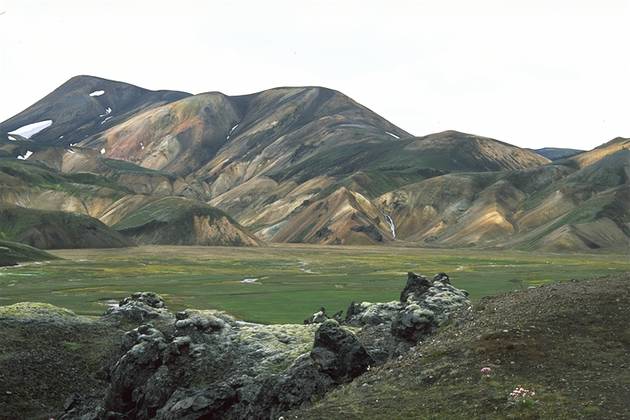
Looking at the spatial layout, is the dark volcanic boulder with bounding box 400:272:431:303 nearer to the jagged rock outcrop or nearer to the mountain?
the jagged rock outcrop

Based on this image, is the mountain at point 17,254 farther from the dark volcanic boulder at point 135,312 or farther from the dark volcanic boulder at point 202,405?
the dark volcanic boulder at point 202,405

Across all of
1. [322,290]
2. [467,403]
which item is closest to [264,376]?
[467,403]

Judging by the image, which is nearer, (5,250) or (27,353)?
(27,353)

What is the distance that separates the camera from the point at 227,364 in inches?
1640

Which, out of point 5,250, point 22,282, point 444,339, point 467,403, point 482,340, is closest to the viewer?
point 467,403

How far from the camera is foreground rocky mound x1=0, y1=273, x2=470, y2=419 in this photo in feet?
112

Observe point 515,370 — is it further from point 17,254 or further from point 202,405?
point 17,254

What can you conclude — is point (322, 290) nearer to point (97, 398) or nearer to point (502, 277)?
point (502, 277)

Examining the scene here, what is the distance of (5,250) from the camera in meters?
172

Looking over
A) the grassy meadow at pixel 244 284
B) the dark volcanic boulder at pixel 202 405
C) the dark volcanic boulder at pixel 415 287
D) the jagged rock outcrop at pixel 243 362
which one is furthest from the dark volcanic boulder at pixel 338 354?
the grassy meadow at pixel 244 284

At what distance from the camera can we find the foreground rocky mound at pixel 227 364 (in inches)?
1347

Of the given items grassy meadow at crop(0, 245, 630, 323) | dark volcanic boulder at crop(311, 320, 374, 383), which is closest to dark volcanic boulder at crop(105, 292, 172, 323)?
grassy meadow at crop(0, 245, 630, 323)

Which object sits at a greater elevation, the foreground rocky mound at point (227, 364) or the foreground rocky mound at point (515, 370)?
the foreground rocky mound at point (515, 370)

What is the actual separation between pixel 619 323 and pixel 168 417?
23.5 meters
